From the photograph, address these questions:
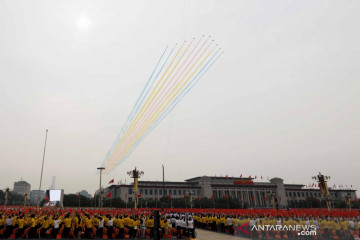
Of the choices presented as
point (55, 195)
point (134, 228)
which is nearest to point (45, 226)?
point (134, 228)

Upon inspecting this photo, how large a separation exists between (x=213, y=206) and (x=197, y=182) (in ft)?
78.9

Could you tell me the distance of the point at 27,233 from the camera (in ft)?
52.1

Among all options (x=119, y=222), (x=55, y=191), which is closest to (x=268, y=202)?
(x=55, y=191)

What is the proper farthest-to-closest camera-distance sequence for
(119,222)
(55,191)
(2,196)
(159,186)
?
1. (2,196)
2. (159,186)
3. (55,191)
4. (119,222)

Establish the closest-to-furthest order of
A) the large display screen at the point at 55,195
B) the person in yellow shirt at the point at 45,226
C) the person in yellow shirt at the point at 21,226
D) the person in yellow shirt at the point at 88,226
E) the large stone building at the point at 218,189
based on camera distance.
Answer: the person in yellow shirt at the point at 21,226, the person in yellow shirt at the point at 88,226, the person in yellow shirt at the point at 45,226, the large display screen at the point at 55,195, the large stone building at the point at 218,189

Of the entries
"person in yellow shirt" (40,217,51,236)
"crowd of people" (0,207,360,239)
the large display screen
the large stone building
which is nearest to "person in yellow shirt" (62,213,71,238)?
"crowd of people" (0,207,360,239)

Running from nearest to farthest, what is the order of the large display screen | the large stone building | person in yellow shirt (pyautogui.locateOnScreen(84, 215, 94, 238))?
person in yellow shirt (pyautogui.locateOnScreen(84, 215, 94, 238)) < the large display screen < the large stone building

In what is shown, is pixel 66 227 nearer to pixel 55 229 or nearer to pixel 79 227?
pixel 55 229

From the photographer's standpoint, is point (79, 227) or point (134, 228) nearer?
point (79, 227)

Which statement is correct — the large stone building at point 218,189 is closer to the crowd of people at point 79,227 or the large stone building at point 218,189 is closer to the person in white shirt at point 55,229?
the crowd of people at point 79,227

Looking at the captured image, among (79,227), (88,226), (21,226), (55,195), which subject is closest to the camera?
(21,226)

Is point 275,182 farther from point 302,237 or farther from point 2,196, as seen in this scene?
point 2,196

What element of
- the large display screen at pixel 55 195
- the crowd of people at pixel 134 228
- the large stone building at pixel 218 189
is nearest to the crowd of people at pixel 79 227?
the crowd of people at pixel 134 228

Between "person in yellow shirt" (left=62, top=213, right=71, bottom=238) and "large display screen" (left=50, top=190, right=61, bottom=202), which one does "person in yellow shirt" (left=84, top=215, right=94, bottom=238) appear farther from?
"large display screen" (left=50, top=190, right=61, bottom=202)
